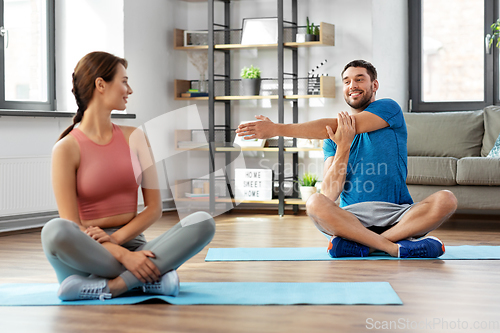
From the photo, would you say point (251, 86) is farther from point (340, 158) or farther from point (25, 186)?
point (340, 158)

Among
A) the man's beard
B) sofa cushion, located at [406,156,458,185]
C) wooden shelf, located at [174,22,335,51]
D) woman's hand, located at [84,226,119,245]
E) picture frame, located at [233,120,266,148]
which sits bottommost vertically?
woman's hand, located at [84,226,119,245]

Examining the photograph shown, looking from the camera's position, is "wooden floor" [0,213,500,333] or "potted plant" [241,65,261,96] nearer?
"wooden floor" [0,213,500,333]

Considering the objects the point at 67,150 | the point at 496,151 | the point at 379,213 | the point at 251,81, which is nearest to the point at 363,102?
the point at 379,213

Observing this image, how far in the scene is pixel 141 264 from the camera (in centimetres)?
200

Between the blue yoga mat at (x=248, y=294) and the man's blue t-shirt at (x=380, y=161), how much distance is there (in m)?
0.69

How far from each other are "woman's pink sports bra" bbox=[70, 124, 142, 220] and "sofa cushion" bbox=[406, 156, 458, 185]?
8.11ft

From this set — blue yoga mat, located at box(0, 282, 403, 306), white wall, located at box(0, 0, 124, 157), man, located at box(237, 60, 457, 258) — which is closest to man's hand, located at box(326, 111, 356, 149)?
man, located at box(237, 60, 457, 258)

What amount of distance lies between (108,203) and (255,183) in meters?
2.87

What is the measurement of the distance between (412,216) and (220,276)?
94 cm

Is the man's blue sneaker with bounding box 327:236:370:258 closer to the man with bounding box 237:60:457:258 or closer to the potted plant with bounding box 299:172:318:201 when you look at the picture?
the man with bounding box 237:60:457:258

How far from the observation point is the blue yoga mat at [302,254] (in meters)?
2.87

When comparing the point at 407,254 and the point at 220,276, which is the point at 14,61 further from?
the point at 407,254

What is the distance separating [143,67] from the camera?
16.2 ft

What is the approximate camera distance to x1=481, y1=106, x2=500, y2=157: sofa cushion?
4500mm
